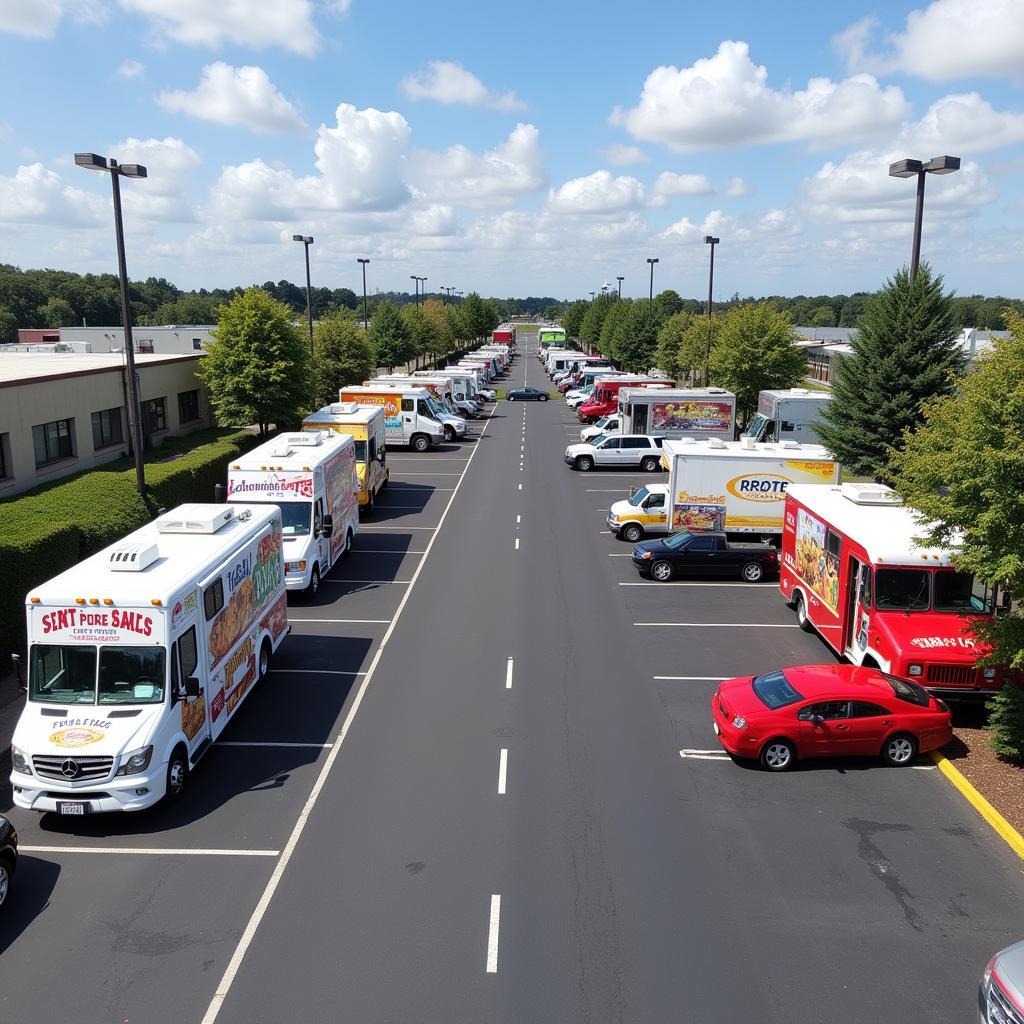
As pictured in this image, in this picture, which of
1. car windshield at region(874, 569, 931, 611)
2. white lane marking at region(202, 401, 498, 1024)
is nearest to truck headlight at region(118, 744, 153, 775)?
white lane marking at region(202, 401, 498, 1024)

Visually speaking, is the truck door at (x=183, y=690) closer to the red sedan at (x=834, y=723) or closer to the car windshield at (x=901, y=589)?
the red sedan at (x=834, y=723)

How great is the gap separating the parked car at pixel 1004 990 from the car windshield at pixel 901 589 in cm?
810

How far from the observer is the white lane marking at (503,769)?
40.7 feet

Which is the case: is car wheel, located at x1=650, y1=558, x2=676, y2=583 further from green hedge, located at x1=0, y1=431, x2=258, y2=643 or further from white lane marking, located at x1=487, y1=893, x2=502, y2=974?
white lane marking, located at x1=487, y1=893, x2=502, y2=974

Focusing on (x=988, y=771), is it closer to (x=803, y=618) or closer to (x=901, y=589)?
(x=901, y=589)

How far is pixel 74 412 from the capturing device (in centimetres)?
2711

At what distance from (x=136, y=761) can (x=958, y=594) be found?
516 inches

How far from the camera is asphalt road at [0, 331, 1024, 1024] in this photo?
845 cm

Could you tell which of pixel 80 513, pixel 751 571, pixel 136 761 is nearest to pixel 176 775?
pixel 136 761

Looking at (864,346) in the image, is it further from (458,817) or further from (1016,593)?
(458,817)

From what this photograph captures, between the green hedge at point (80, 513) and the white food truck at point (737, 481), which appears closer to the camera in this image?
the green hedge at point (80, 513)

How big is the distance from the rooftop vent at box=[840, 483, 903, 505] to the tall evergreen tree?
4.90 m

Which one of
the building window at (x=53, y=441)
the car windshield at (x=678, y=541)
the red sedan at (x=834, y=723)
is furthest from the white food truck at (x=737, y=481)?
the building window at (x=53, y=441)

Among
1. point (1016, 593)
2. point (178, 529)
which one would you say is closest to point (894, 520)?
point (1016, 593)
